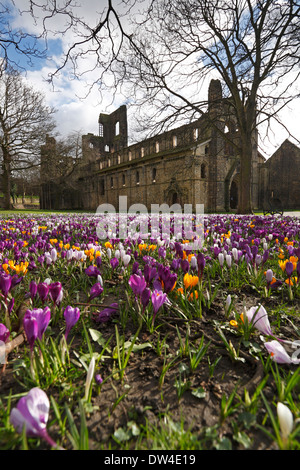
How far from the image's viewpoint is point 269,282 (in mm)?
2061

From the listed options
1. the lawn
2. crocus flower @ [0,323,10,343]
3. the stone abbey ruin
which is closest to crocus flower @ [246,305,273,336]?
the lawn

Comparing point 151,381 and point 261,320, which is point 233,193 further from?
point 151,381

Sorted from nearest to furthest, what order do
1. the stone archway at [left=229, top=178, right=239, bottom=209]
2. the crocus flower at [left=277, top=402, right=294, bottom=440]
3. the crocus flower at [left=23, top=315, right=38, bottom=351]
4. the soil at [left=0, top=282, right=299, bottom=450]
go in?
the crocus flower at [left=277, top=402, right=294, bottom=440] → the soil at [left=0, top=282, right=299, bottom=450] → the crocus flower at [left=23, top=315, right=38, bottom=351] → the stone archway at [left=229, top=178, right=239, bottom=209]

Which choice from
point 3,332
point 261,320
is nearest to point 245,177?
point 261,320

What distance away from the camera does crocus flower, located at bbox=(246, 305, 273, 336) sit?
1374mm

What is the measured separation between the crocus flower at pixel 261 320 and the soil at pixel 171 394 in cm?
15

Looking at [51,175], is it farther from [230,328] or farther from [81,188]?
[230,328]

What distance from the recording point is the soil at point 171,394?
36.3 inches

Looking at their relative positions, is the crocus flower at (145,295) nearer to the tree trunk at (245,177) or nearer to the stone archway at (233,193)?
the tree trunk at (245,177)

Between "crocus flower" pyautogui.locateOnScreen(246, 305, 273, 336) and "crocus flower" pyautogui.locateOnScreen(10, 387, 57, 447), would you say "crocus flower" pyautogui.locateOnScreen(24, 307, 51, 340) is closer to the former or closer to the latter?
"crocus flower" pyautogui.locateOnScreen(10, 387, 57, 447)

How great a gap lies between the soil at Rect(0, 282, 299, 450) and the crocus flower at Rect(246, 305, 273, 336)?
0.15m

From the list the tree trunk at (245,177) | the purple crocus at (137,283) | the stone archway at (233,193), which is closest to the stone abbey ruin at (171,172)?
the stone archway at (233,193)
